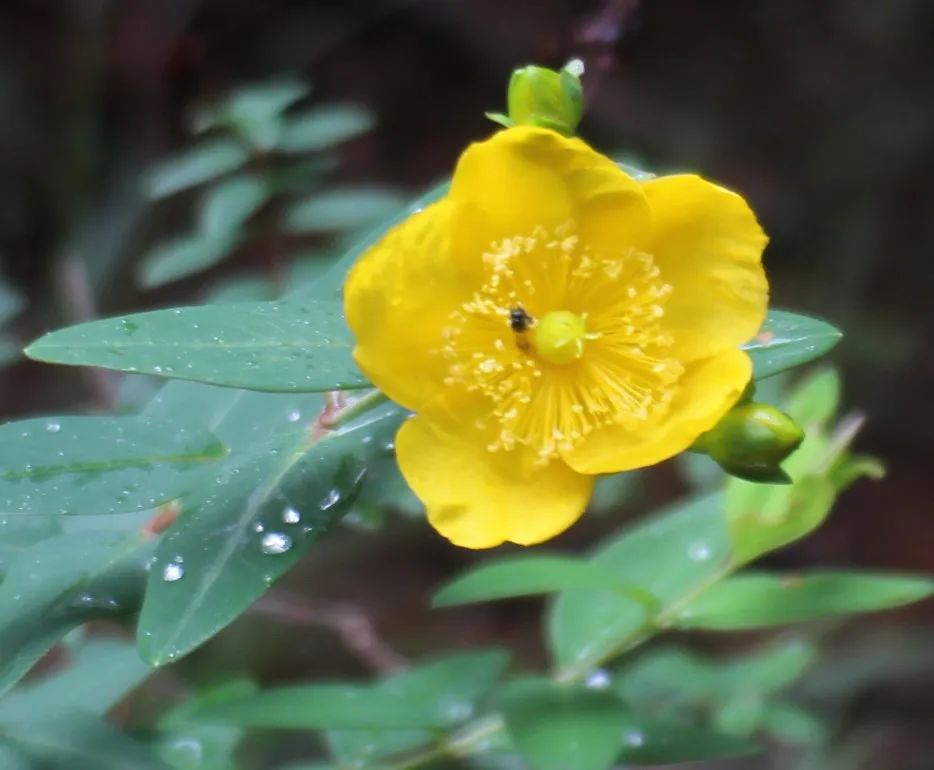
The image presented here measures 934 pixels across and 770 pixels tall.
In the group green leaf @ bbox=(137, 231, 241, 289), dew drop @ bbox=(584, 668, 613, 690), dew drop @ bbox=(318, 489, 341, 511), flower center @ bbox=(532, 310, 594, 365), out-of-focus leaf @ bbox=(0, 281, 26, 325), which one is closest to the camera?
dew drop @ bbox=(318, 489, 341, 511)

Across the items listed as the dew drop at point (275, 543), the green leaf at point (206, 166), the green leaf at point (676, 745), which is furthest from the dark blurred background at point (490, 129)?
the dew drop at point (275, 543)

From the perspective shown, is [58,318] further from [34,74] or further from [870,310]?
[870,310]

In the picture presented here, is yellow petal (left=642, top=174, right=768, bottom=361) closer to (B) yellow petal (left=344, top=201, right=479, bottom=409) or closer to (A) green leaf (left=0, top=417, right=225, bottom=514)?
(B) yellow petal (left=344, top=201, right=479, bottom=409)

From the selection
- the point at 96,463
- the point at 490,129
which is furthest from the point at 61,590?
the point at 490,129

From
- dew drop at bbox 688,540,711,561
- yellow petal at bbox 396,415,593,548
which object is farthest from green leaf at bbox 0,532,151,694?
dew drop at bbox 688,540,711,561

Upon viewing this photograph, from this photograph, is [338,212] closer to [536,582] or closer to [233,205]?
[233,205]
